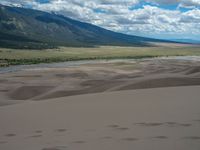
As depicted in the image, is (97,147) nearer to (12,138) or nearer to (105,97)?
(12,138)

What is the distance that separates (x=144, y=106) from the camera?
483 inches

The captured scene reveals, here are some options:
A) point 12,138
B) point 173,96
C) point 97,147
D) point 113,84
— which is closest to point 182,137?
point 97,147

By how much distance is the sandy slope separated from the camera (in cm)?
753

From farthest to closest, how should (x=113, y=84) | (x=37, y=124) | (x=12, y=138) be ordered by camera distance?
(x=113, y=84)
(x=37, y=124)
(x=12, y=138)

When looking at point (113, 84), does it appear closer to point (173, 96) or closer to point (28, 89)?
point (28, 89)

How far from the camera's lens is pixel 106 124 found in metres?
9.66

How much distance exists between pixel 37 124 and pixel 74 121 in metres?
1.01

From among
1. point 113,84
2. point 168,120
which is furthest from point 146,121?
point 113,84

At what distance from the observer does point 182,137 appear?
7.72m

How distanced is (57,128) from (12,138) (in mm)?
A: 1253

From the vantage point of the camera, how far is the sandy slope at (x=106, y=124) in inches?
296

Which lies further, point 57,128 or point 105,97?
point 105,97

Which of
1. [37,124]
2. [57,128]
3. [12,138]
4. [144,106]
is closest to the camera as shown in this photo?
[12,138]

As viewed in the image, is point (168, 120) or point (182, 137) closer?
point (182, 137)
